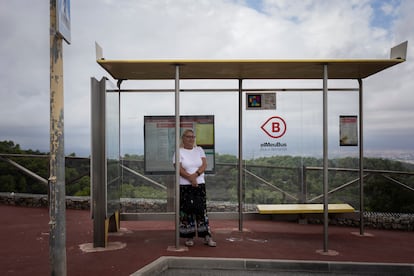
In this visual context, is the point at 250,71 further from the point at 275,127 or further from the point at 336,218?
the point at 336,218

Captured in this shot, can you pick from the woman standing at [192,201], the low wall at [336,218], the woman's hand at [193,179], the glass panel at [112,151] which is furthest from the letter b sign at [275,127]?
the glass panel at [112,151]

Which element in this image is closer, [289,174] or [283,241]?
[283,241]

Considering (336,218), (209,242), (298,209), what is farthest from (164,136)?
(336,218)

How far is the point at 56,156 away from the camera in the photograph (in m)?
3.98

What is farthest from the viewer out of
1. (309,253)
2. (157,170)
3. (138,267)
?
(157,170)

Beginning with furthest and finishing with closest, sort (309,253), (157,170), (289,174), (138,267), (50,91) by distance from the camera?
(289,174), (157,170), (309,253), (138,267), (50,91)

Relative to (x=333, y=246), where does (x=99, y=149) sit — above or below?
above

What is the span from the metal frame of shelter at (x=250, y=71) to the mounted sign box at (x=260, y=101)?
16 cm

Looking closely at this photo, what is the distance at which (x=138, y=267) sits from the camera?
5.44m

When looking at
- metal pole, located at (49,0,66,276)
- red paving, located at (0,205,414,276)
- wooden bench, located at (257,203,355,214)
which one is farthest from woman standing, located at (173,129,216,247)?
metal pole, located at (49,0,66,276)

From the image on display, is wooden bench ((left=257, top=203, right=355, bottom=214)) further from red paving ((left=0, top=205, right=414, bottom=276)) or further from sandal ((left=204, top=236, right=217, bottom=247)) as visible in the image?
sandal ((left=204, top=236, right=217, bottom=247))

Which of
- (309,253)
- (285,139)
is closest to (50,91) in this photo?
(309,253)

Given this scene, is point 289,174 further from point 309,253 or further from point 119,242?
point 119,242

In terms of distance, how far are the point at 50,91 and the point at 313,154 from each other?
5.39 metres
